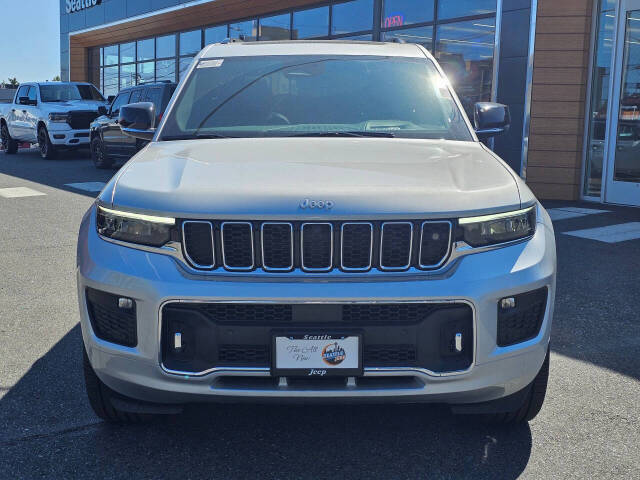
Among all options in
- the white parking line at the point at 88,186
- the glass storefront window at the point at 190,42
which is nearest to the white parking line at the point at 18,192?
the white parking line at the point at 88,186

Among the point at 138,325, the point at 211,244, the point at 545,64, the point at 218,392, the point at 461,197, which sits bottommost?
the point at 218,392

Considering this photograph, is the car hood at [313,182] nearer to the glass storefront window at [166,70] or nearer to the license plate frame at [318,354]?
the license plate frame at [318,354]

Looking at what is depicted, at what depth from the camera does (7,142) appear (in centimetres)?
2127

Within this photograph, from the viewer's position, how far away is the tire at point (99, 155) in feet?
52.2

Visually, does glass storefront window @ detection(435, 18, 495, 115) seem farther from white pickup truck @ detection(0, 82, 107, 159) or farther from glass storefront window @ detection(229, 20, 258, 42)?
white pickup truck @ detection(0, 82, 107, 159)

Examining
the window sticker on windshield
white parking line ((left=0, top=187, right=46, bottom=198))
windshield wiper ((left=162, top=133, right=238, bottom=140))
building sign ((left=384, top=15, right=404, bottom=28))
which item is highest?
building sign ((left=384, top=15, right=404, bottom=28))

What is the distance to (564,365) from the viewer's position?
4137 mm

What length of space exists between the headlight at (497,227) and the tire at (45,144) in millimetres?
17158

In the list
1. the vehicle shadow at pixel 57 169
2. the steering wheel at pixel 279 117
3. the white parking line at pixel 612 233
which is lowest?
the vehicle shadow at pixel 57 169

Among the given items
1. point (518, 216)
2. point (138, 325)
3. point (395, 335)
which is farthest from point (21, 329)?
point (518, 216)

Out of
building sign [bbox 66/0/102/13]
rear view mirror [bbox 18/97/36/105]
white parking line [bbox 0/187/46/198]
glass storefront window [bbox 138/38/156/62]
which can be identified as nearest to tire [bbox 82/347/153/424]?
white parking line [bbox 0/187/46/198]

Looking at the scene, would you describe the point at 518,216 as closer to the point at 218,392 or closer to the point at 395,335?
the point at 395,335

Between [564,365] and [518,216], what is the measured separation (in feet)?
5.32

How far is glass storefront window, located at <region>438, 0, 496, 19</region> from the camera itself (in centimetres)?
1295
